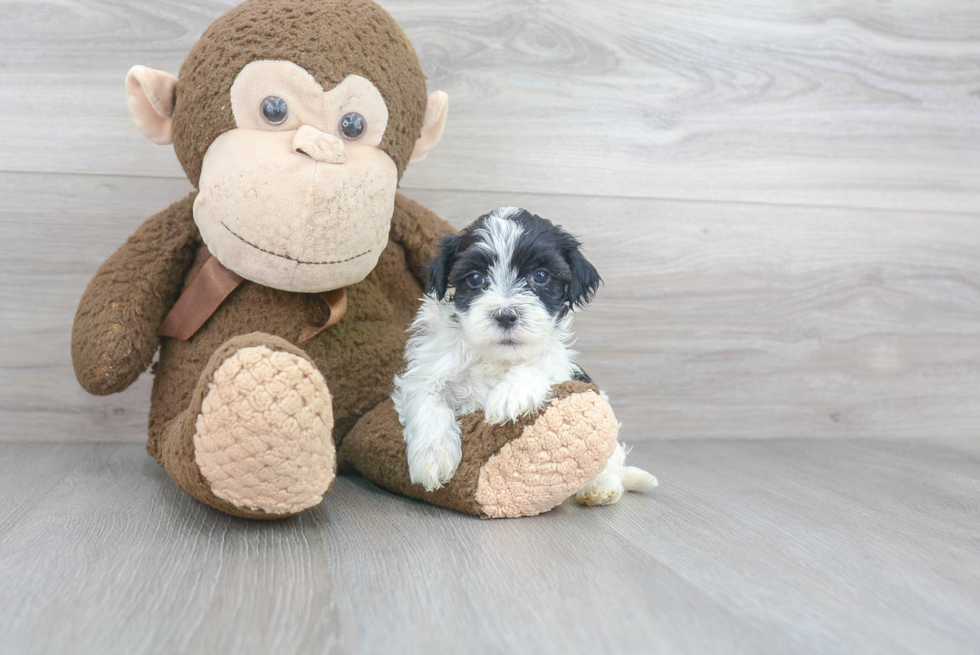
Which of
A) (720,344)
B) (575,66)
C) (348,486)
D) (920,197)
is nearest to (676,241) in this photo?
(720,344)

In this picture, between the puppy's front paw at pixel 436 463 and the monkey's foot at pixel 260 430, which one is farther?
the puppy's front paw at pixel 436 463

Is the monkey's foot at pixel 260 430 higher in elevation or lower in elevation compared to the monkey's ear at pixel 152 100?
lower

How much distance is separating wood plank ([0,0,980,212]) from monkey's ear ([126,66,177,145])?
42 cm

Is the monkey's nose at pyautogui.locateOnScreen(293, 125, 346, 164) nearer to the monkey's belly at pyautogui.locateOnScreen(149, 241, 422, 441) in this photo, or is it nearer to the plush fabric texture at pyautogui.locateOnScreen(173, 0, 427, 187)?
the plush fabric texture at pyautogui.locateOnScreen(173, 0, 427, 187)

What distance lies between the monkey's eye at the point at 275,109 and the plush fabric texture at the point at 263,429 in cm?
46

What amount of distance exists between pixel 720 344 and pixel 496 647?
146 cm

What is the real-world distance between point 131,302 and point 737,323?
153cm

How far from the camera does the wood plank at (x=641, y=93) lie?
1.76 m

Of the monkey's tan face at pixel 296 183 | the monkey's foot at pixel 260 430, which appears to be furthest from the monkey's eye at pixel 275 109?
the monkey's foot at pixel 260 430

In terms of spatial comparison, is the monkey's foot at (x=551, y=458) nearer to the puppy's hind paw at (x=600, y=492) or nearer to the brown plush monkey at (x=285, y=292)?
the brown plush monkey at (x=285, y=292)

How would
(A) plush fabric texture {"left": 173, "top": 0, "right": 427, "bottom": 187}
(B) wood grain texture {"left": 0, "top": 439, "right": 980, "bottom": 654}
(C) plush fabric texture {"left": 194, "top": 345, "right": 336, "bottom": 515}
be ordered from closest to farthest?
(B) wood grain texture {"left": 0, "top": 439, "right": 980, "bottom": 654}, (C) plush fabric texture {"left": 194, "top": 345, "right": 336, "bottom": 515}, (A) plush fabric texture {"left": 173, "top": 0, "right": 427, "bottom": 187}

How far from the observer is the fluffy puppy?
123 cm

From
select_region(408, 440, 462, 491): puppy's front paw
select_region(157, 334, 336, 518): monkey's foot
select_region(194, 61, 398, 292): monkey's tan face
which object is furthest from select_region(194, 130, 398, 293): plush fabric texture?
select_region(408, 440, 462, 491): puppy's front paw

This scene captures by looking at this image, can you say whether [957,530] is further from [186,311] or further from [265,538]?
[186,311]
